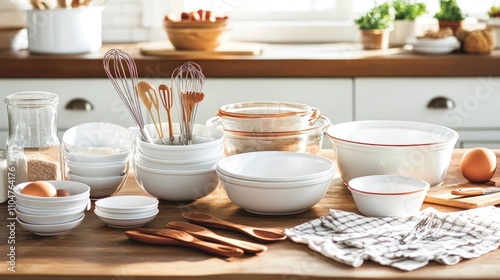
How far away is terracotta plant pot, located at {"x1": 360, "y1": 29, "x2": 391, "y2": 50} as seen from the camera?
3660mm

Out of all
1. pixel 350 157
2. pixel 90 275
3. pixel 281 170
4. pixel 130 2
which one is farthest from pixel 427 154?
pixel 130 2

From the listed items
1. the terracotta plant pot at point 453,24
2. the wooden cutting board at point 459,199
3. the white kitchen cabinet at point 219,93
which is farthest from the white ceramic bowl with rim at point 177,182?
the terracotta plant pot at point 453,24

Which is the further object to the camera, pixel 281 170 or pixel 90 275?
pixel 281 170

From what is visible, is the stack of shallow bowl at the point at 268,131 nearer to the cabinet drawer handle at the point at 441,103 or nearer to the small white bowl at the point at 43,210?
the small white bowl at the point at 43,210

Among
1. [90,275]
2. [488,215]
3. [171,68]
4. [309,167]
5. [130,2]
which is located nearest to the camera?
[90,275]

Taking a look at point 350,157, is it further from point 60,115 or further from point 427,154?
point 60,115

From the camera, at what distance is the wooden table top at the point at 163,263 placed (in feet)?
4.67

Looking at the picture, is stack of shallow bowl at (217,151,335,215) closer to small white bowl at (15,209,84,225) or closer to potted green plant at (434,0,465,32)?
small white bowl at (15,209,84,225)

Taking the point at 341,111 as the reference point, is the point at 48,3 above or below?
above

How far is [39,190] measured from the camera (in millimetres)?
1615

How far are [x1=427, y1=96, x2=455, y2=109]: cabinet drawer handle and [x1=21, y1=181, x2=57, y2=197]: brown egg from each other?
6.95 feet

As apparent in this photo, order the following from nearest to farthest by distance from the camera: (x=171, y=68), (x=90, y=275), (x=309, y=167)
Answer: (x=90, y=275), (x=309, y=167), (x=171, y=68)

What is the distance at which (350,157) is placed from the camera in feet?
6.26

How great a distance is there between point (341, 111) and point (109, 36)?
1258 millimetres
